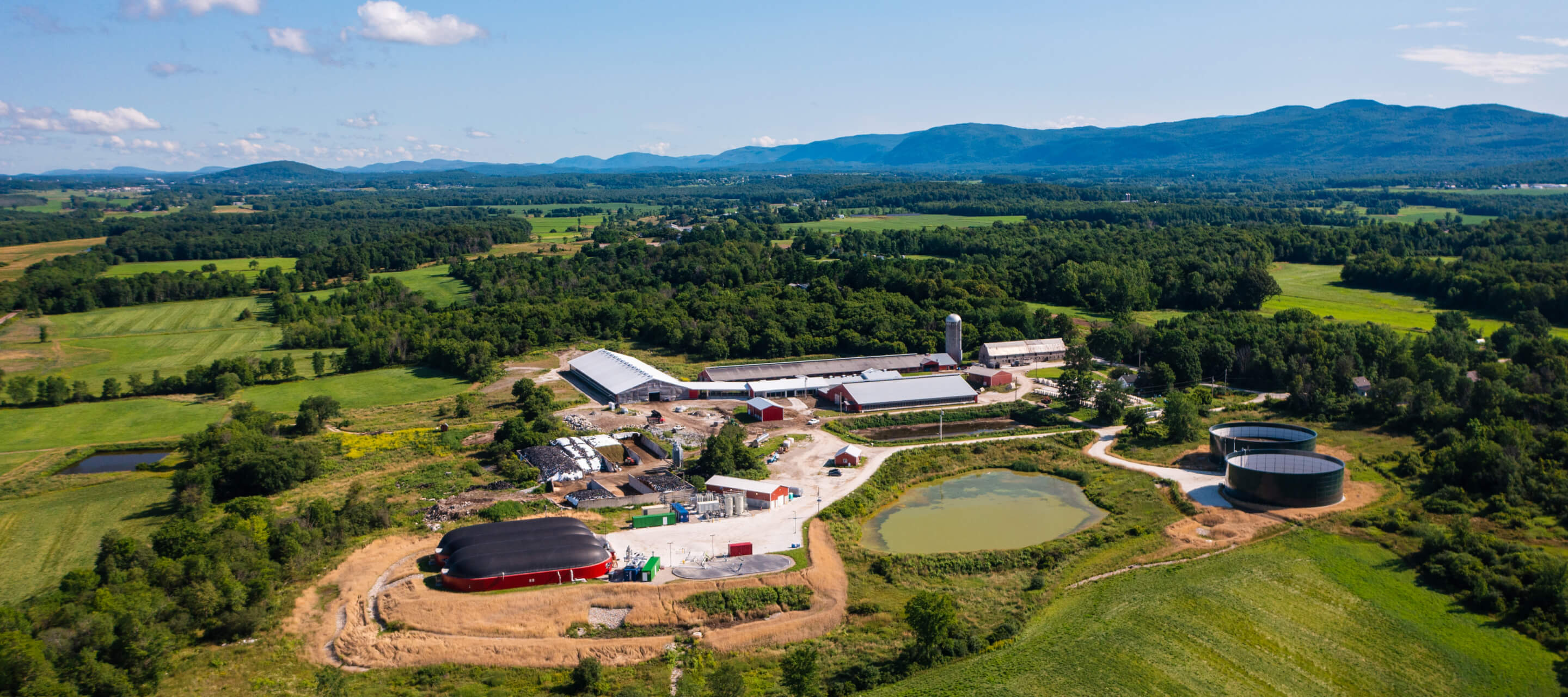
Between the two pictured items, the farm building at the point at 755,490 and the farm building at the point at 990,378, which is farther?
the farm building at the point at 990,378

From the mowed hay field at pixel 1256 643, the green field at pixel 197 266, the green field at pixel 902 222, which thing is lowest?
the mowed hay field at pixel 1256 643

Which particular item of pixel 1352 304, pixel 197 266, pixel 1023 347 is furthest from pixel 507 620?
pixel 197 266

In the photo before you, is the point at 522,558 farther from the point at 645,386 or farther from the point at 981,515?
the point at 645,386

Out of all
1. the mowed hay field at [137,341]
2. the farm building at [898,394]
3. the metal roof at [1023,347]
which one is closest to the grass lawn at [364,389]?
the mowed hay field at [137,341]

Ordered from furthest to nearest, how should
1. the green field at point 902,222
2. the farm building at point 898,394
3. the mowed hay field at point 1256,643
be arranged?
the green field at point 902,222 → the farm building at point 898,394 → the mowed hay field at point 1256,643

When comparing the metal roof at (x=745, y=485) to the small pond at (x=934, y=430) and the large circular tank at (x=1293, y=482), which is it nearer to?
the small pond at (x=934, y=430)

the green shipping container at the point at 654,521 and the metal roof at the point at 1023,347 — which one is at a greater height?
the metal roof at the point at 1023,347
